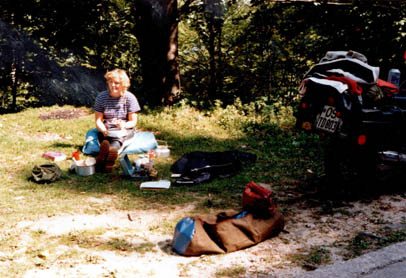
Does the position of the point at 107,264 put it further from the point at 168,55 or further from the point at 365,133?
the point at 168,55

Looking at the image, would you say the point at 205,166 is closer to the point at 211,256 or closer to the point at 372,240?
the point at 211,256

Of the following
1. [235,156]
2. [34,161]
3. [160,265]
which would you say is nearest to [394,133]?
[235,156]

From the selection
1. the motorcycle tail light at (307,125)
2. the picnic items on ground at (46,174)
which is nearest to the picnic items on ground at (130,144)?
the picnic items on ground at (46,174)

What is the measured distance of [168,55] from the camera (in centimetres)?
1034

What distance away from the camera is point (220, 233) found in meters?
3.77

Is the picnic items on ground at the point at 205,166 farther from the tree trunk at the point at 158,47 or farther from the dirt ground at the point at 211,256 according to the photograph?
the tree trunk at the point at 158,47

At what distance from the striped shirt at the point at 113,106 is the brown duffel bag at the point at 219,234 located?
3521mm

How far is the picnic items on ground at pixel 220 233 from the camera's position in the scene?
369 cm

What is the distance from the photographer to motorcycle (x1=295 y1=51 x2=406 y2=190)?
15.1ft

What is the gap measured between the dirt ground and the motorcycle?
1.46ft

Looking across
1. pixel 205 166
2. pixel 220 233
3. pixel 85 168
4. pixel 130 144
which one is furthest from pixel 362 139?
pixel 130 144

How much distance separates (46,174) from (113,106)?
177cm

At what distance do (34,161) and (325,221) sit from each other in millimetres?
4686

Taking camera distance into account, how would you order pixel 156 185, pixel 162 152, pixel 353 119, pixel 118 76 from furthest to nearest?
1. pixel 162 152
2. pixel 118 76
3. pixel 156 185
4. pixel 353 119
